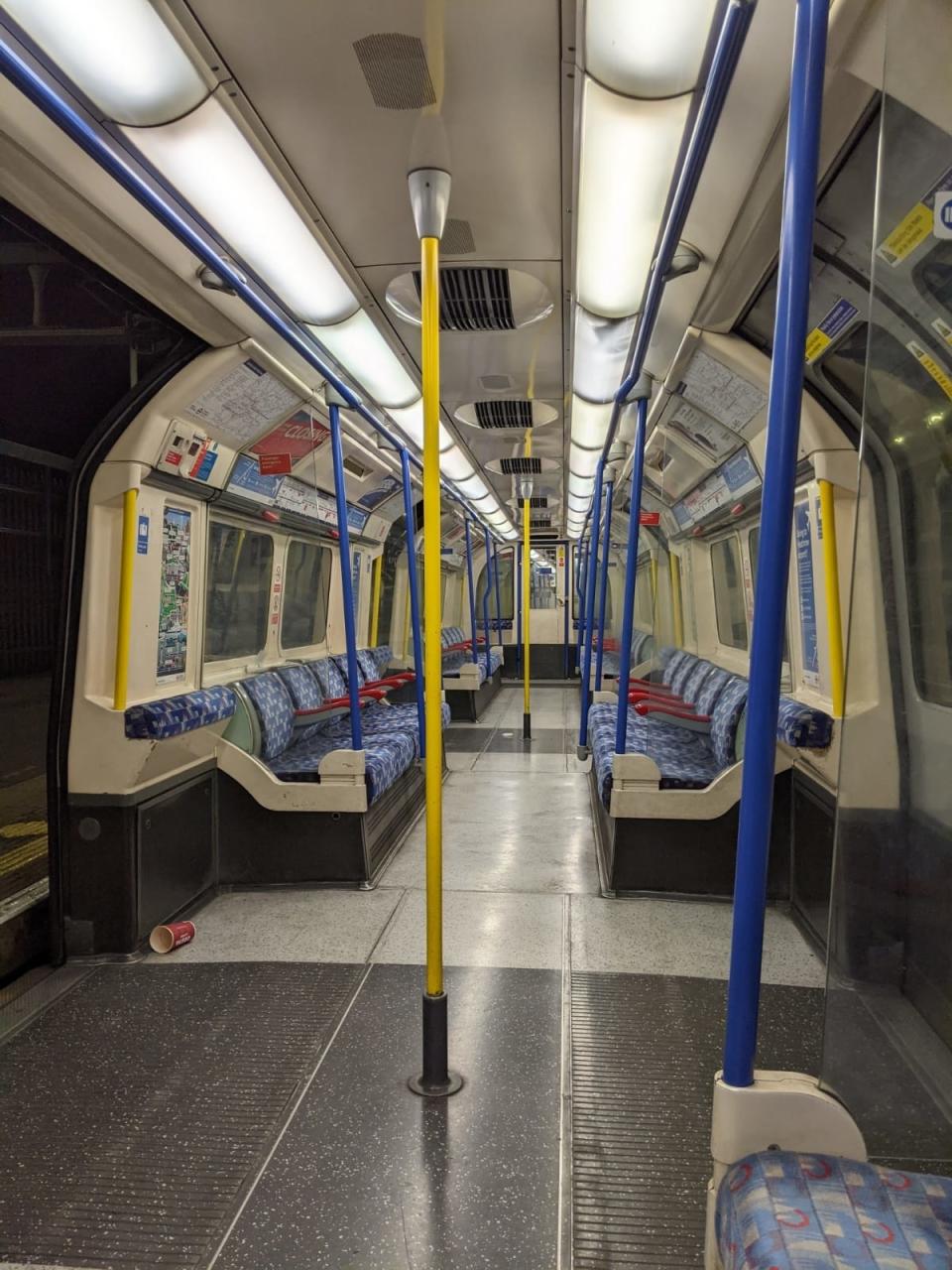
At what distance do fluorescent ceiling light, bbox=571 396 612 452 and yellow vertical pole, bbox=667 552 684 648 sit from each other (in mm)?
2223

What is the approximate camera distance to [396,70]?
2.16 metres

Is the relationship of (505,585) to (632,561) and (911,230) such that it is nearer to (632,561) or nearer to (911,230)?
(632,561)

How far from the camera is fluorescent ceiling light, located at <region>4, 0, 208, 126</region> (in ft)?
5.74

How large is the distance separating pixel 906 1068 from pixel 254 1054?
220 cm

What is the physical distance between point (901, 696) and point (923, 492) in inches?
27.6

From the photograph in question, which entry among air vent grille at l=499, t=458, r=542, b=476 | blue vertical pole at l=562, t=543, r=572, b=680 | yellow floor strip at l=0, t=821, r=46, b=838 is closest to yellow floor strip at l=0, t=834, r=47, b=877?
yellow floor strip at l=0, t=821, r=46, b=838

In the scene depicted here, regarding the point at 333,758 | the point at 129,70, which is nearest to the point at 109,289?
the point at 129,70

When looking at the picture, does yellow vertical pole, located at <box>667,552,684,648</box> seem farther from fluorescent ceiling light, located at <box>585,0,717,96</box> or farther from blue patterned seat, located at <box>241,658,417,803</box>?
fluorescent ceiling light, located at <box>585,0,717,96</box>

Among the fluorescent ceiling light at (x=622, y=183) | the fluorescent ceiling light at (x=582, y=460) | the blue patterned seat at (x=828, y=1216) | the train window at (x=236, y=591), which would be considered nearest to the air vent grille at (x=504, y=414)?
the fluorescent ceiling light at (x=582, y=460)

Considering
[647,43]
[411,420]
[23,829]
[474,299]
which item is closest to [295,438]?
[411,420]

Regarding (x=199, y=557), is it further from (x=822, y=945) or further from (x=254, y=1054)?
(x=822, y=945)

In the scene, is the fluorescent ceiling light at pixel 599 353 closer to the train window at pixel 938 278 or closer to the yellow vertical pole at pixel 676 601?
the train window at pixel 938 278

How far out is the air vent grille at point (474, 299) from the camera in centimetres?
345

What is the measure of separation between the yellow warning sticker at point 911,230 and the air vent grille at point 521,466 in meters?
6.19
